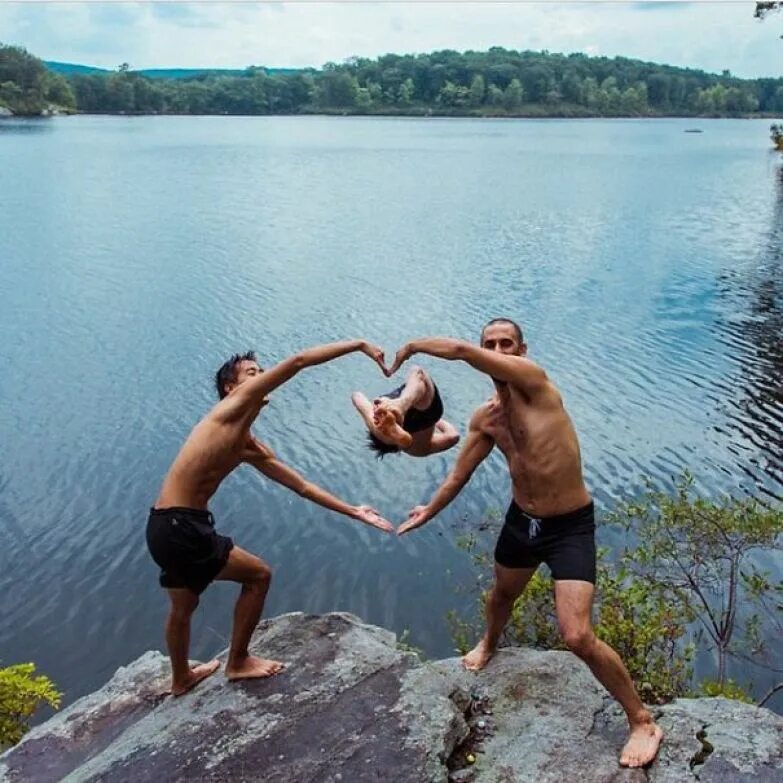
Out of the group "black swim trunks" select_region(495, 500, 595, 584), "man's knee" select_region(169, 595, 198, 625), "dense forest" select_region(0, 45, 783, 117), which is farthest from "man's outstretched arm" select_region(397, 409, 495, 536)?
"dense forest" select_region(0, 45, 783, 117)

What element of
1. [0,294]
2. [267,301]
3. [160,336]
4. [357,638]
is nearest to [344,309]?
[267,301]

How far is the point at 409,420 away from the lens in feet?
22.2

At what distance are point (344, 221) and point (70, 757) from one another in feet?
131

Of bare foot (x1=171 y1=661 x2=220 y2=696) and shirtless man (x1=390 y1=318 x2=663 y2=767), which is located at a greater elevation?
shirtless man (x1=390 y1=318 x2=663 y2=767)

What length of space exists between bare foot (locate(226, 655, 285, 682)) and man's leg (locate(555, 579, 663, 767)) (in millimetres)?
2299

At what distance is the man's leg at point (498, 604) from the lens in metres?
6.47

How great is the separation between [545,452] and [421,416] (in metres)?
1.23

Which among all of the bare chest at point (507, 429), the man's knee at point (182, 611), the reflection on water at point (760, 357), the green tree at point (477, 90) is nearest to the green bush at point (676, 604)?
the bare chest at point (507, 429)

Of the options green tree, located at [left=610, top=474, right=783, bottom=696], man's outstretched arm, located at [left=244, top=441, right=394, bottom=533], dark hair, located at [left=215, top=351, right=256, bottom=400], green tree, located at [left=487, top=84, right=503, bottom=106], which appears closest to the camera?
dark hair, located at [left=215, top=351, right=256, bottom=400]

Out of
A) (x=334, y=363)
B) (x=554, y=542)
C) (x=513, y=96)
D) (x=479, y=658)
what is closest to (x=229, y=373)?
(x=554, y=542)

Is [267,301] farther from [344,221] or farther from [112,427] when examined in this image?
[344,221]

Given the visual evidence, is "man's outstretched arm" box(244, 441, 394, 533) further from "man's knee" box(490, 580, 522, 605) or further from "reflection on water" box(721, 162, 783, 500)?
"reflection on water" box(721, 162, 783, 500)

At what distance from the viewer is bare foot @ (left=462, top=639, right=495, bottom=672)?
6.86m

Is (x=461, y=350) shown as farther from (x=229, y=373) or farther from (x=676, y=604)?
(x=676, y=604)
